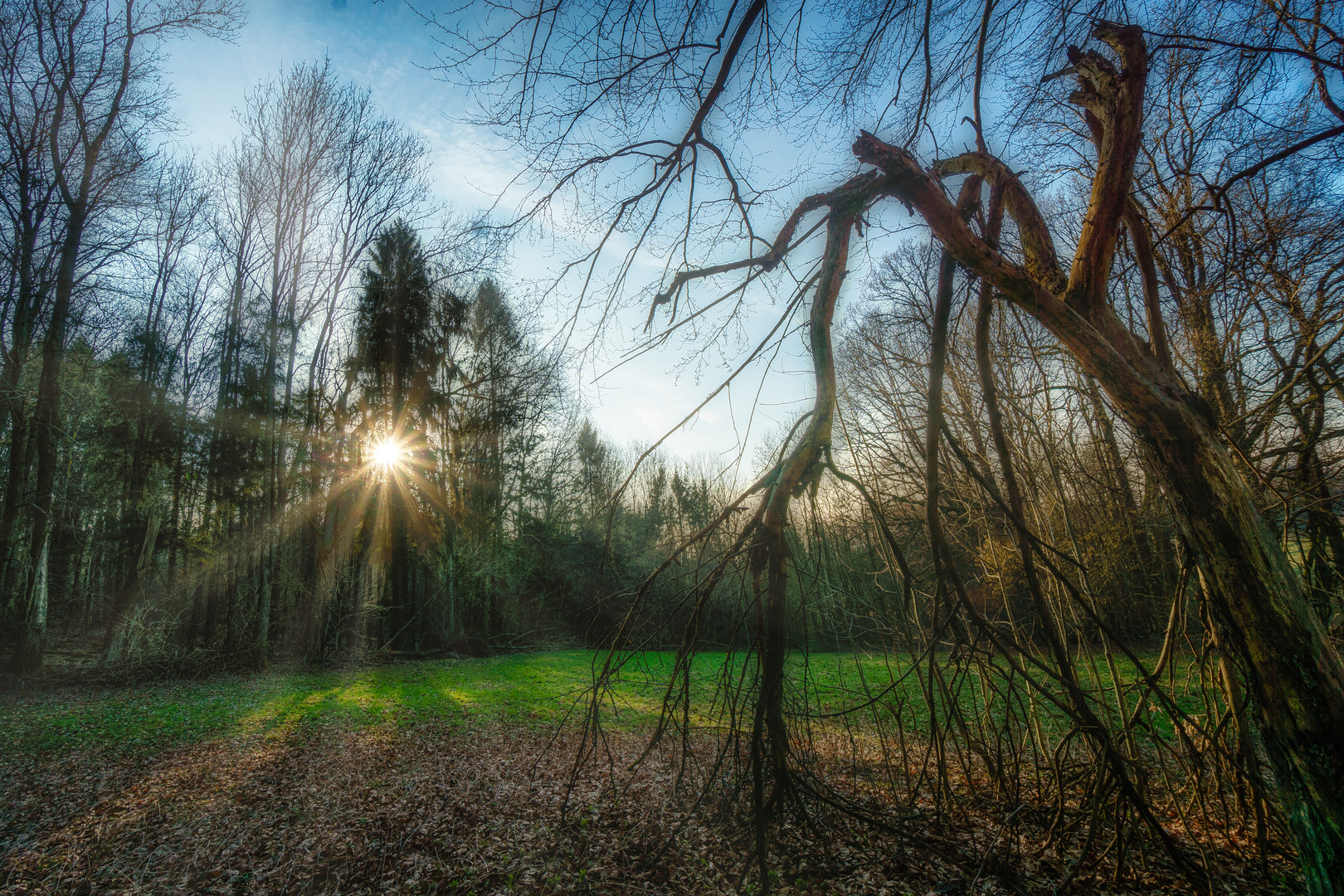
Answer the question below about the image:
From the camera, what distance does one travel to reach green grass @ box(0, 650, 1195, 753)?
223 inches

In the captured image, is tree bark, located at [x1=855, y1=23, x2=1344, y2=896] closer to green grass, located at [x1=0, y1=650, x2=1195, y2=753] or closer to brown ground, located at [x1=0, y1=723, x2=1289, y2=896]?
brown ground, located at [x1=0, y1=723, x2=1289, y2=896]

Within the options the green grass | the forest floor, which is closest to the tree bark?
the forest floor

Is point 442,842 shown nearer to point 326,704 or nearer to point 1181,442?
point 1181,442

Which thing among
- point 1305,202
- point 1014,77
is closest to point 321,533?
point 1014,77

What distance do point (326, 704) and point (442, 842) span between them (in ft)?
18.8

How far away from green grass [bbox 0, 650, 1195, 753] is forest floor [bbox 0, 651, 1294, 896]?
0.10 meters

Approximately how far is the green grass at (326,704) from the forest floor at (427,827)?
4.1 inches

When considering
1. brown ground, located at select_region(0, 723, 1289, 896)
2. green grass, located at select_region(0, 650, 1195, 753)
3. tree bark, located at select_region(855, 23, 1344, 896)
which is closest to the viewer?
tree bark, located at select_region(855, 23, 1344, 896)

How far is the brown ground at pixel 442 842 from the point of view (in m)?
2.52

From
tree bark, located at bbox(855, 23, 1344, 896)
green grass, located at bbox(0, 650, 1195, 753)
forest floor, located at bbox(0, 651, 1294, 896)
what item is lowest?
green grass, located at bbox(0, 650, 1195, 753)

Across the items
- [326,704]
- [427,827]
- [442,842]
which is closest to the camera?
[442,842]

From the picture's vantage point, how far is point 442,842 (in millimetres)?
3113

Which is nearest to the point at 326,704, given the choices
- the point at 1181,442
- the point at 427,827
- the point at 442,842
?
the point at 427,827

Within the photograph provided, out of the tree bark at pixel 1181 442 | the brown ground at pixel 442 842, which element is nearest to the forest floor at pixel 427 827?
the brown ground at pixel 442 842
